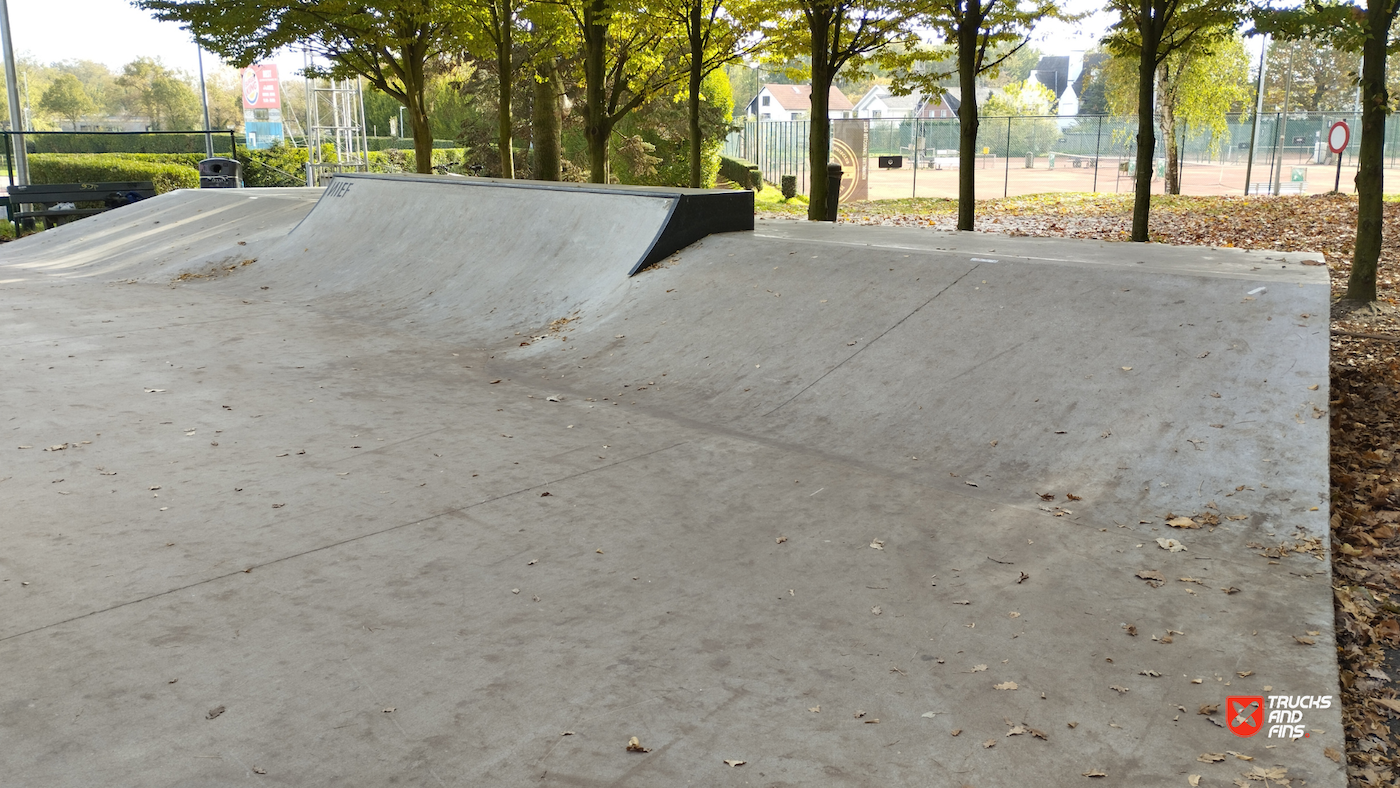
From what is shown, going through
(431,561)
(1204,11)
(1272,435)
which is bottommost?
(431,561)

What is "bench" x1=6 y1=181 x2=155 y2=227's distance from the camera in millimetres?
19828

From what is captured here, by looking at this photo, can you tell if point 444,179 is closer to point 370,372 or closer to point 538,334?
point 538,334

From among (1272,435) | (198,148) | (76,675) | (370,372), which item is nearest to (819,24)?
(370,372)

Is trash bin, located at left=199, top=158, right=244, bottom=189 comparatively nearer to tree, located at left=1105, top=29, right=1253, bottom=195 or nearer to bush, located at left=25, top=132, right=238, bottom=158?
bush, located at left=25, top=132, right=238, bottom=158

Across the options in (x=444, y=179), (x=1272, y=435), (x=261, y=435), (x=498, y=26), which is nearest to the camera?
(x=1272, y=435)

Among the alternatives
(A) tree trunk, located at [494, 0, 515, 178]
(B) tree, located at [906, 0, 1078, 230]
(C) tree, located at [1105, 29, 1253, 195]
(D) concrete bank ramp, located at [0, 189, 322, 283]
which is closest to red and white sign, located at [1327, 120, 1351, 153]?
(C) tree, located at [1105, 29, 1253, 195]

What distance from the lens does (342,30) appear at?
19.2m

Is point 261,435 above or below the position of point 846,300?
below

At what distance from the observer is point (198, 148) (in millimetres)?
44531

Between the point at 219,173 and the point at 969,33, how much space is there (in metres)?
19.5

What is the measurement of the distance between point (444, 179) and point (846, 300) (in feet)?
27.7

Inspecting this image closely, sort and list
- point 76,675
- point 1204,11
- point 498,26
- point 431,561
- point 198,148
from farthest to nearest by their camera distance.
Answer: point 198,148 < point 498,26 < point 1204,11 < point 431,561 < point 76,675

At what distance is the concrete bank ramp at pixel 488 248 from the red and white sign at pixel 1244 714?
703cm

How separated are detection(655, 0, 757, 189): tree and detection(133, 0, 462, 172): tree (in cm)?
424
